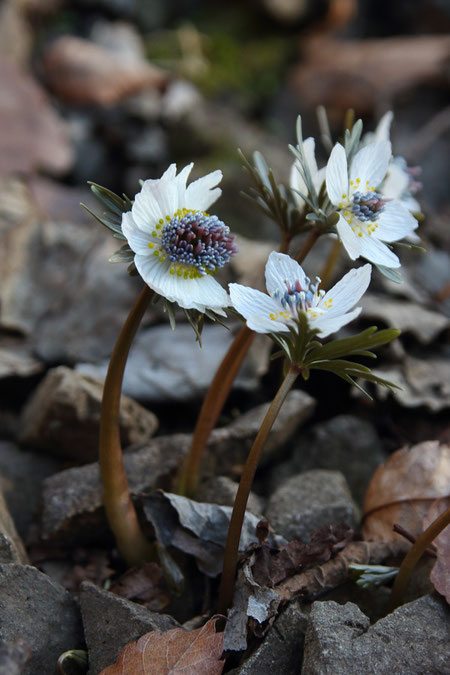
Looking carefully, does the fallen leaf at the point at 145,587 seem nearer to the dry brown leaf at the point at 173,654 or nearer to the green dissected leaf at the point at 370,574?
the dry brown leaf at the point at 173,654

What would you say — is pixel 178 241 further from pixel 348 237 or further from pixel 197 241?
pixel 348 237

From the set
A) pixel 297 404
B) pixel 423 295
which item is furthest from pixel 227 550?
pixel 423 295

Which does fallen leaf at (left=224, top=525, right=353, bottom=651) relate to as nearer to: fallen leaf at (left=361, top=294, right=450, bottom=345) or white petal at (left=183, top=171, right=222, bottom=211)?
white petal at (left=183, top=171, right=222, bottom=211)

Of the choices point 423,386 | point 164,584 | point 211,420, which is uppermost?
point 211,420

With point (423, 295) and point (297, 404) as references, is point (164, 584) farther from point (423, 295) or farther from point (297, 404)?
point (423, 295)

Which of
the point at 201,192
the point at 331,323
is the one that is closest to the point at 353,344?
the point at 331,323

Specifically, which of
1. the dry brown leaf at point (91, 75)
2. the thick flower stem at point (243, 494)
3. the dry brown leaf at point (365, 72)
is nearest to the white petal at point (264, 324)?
the thick flower stem at point (243, 494)
